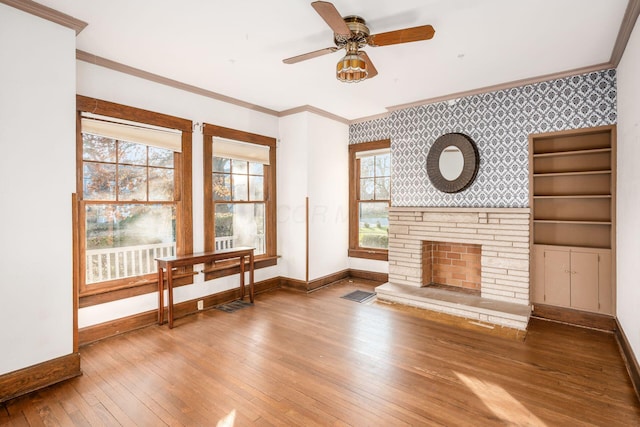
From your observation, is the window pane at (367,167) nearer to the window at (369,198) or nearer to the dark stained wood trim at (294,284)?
the window at (369,198)

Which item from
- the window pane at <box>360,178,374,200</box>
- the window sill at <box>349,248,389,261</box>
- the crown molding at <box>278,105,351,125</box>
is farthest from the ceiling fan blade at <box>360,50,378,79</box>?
the window sill at <box>349,248,389,261</box>

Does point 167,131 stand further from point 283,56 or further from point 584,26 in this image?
point 584,26

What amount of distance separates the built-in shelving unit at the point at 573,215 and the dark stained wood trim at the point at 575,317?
0.22 ft

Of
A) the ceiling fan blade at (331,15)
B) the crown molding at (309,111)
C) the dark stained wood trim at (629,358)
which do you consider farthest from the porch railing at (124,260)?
the dark stained wood trim at (629,358)

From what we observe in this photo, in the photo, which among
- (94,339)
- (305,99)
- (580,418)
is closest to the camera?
(580,418)

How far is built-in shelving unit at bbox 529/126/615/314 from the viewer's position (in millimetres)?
3789

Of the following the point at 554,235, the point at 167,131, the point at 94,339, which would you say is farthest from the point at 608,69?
the point at 94,339

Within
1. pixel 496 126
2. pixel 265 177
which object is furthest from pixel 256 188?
pixel 496 126

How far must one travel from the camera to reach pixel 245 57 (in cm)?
347

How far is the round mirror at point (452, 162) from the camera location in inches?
177

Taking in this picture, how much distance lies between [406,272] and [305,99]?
2970 millimetres

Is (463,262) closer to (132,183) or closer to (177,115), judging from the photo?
(177,115)

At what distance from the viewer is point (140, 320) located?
3785 mm

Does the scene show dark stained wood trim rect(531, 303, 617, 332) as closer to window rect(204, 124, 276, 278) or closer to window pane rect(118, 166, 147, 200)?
window rect(204, 124, 276, 278)
